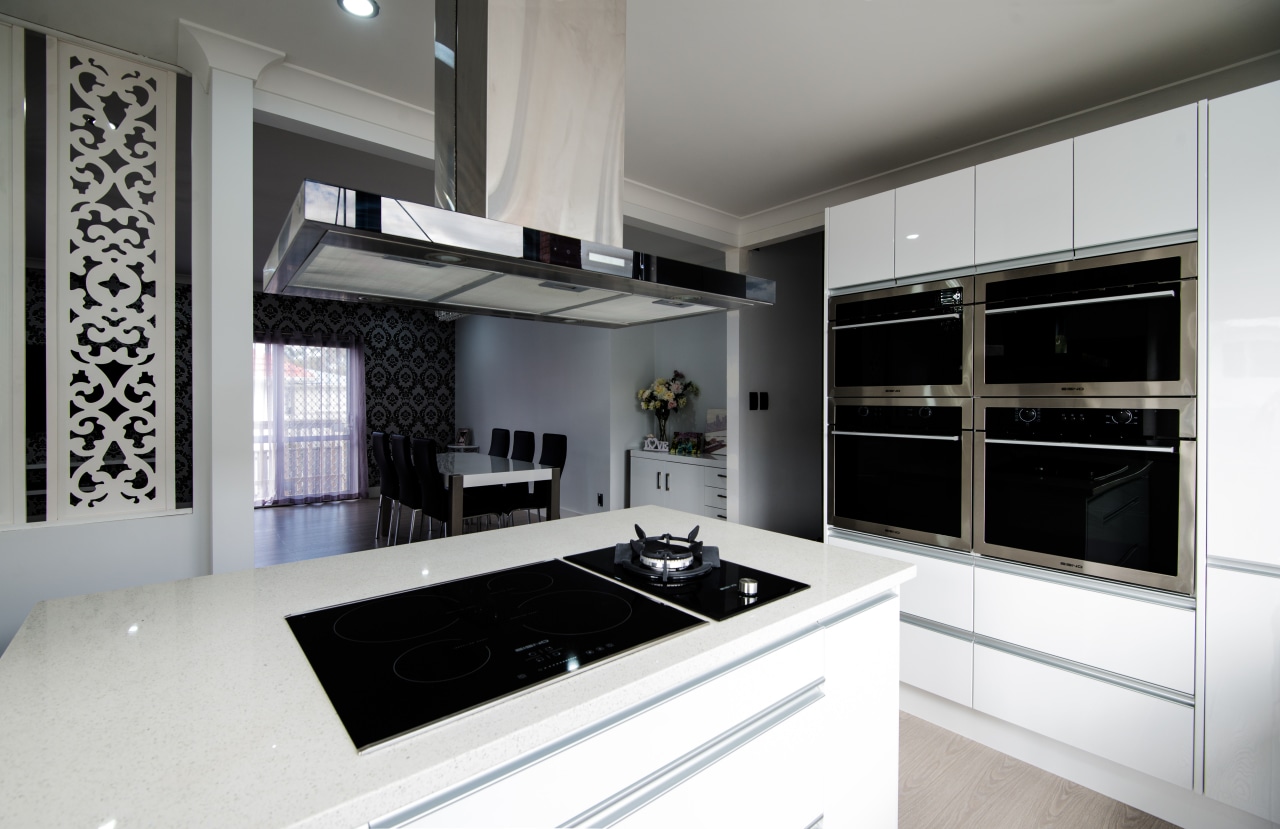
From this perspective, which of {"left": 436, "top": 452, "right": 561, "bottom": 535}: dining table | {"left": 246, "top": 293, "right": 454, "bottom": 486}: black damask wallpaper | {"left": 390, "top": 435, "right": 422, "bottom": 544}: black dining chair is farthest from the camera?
{"left": 246, "top": 293, "right": 454, "bottom": 486}: black damask wallpaper

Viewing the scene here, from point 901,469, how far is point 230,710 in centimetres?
244

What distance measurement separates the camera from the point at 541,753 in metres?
0.83

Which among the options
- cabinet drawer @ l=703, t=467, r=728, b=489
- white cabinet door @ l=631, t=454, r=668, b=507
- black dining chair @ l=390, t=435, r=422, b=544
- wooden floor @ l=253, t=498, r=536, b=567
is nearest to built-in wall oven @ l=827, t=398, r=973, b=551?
cabinet drawer @ l=703, t=467, r=728, b=489

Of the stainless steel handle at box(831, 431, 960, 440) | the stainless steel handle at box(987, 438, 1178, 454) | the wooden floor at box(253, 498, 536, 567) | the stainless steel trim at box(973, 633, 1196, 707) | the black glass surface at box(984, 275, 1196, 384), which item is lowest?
the wooden floor at box(253, 498, 536, 567)

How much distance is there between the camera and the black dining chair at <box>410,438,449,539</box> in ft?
14.5

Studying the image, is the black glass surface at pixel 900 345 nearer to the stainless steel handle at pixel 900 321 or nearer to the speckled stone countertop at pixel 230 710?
the stainless steel handle at pixel 900 321

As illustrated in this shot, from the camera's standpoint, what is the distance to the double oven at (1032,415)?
1.87m

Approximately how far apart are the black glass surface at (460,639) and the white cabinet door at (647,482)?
12.4ft

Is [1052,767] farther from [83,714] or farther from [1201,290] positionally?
[83,714]

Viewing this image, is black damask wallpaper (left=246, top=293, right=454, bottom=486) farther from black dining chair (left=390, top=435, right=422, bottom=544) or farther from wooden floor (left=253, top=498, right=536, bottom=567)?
black dining chair (left=390, top=435, right=422, bottom=544)

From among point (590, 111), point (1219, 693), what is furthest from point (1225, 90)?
point (590, 111)

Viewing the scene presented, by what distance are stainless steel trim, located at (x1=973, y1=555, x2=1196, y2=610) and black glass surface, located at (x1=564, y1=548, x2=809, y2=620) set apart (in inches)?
52.1

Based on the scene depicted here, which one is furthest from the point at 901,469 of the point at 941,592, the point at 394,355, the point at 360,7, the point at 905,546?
the point at 394,355

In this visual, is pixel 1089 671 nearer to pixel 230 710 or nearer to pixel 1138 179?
pixel 1138 179
